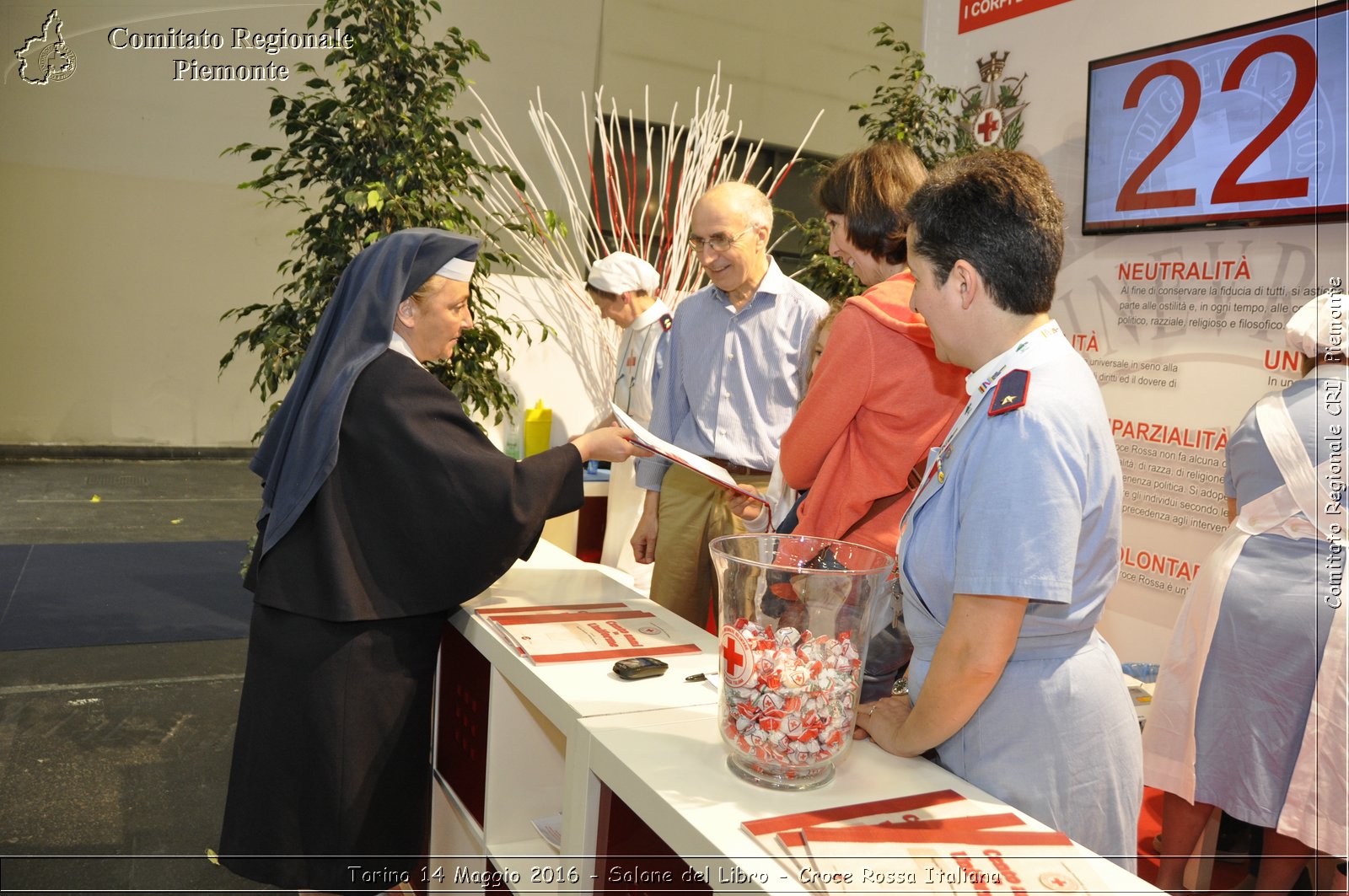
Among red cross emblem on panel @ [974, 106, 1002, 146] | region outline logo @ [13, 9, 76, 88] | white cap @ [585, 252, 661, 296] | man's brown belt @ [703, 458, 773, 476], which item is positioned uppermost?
region outline logo @ [13, 9, 76, 88]

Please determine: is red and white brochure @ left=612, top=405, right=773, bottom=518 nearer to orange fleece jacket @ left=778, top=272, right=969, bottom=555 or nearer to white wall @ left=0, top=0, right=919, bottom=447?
orange fleece jacket @ left=778, top=272, right=969, bottom=555

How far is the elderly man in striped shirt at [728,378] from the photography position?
9.09 feet

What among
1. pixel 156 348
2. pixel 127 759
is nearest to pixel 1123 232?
pixel 127 759

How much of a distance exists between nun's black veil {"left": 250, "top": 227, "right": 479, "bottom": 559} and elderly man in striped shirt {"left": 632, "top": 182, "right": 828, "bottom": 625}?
951mm

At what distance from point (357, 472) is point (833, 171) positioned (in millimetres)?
1077

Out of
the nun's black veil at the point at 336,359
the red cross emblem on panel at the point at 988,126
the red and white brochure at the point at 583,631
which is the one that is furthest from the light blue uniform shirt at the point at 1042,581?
the red cross emblem on panel at the point at 988,126

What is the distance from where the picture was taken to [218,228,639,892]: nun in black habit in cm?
184

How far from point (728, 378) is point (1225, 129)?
184 centimetres

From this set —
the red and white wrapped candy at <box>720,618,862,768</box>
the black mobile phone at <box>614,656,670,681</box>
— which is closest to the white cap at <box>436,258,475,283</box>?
the black mobile phone at <box>614,656,670,681</box>

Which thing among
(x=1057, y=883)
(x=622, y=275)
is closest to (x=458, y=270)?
(x=1057, y=883)

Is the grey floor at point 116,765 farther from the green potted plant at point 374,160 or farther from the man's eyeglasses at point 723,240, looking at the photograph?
the man's eyeglasses at point 723,240

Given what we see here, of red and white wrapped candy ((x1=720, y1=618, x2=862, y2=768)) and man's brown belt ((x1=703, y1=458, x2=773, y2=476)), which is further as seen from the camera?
man's brown belt ((x1=703, y1=458, x2=773, y2=476))

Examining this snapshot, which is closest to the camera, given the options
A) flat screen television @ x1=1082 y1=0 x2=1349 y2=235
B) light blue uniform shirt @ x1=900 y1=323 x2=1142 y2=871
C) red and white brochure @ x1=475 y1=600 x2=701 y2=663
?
light blue uniform shirt @ x1=900 y1=323 x2=1142 y2=871

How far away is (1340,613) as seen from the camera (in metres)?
2.45
